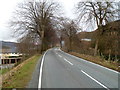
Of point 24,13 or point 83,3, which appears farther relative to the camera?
point 24,13

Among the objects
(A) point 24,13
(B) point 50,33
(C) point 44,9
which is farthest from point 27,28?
(B) point 50,33

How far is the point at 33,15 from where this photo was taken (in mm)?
39719

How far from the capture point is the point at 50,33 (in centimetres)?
4969

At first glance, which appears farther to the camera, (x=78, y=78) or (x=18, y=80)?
(x=78, y=78)

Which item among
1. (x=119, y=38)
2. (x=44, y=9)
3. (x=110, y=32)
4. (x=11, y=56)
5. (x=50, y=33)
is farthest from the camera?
(x=11, y=56)

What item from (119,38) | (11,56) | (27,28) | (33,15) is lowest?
(11,56)

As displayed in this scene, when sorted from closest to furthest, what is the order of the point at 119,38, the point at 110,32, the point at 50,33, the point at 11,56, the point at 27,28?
1. the point at 119,38
2. the point at 110,32
3. the point at 27,28
4. the point at 50,33
5. the point at 11,56

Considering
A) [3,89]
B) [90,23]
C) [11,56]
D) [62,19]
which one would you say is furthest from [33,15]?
[3,89]

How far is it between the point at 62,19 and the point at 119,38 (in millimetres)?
15281

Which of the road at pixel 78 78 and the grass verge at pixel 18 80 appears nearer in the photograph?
the road at pixel 78 78

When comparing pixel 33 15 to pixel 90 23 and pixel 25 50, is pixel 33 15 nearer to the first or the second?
pixel 25 50

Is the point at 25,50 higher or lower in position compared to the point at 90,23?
lower

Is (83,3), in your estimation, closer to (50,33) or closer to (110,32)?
(110,32)

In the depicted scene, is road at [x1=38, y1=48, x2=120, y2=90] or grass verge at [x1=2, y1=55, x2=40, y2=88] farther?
grass verge at [x1=2, y1=55, x2=40, y2=88]
